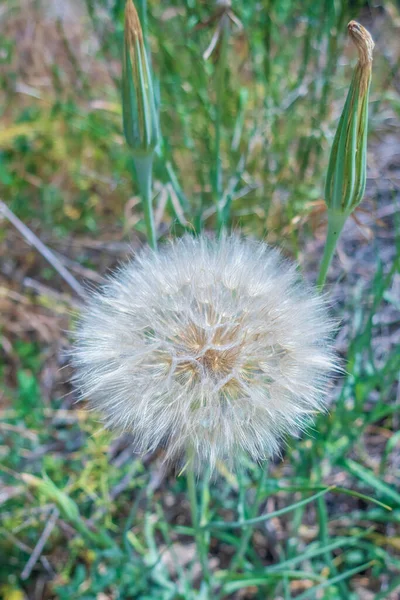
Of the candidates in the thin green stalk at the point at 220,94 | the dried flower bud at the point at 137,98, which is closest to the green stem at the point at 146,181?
the dried flower bud at the point at 137,98

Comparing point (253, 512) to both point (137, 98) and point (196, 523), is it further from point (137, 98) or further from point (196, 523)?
point (137, 98)

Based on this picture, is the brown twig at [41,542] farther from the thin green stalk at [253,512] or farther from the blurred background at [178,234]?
the thin green stalk at [253,512]

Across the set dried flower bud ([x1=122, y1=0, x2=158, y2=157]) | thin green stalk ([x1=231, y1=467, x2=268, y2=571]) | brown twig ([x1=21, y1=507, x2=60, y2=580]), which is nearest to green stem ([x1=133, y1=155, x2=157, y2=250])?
dried flower bud ([x1=122, y1=0, x2=158, y2=157])

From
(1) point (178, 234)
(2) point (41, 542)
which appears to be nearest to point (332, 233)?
(1) point (178, 234)

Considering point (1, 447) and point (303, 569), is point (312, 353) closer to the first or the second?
point (303, 569)

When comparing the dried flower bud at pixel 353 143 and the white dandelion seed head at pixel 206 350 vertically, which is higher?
the dried flower bud at pixel 353 143

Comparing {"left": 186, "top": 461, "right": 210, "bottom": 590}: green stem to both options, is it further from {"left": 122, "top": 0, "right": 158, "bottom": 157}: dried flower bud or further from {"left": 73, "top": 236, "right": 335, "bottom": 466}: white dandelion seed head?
{"left": 122, "top": 0, "right": 158, "bottom": 157}: dried flower bud

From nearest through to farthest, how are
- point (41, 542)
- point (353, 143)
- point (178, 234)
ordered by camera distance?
point (353, 143) < point (178, 234) < point (41, 542)
